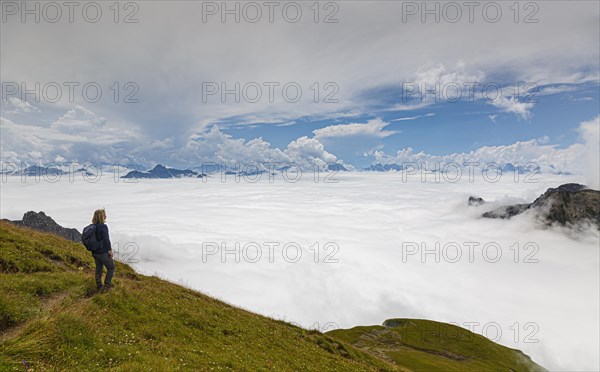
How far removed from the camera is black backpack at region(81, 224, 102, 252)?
18453mm

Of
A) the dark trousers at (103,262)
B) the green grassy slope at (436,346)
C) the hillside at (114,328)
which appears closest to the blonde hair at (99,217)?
the dark trousers at (103,262)

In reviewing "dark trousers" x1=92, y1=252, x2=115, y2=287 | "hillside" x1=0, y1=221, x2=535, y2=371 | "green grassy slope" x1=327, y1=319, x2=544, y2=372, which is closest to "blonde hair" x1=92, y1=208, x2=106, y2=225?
"dark trousers" x1=92, y1=252, x2=115, y2=287

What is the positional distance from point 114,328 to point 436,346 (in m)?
157

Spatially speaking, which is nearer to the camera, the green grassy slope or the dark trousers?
the dark trousers

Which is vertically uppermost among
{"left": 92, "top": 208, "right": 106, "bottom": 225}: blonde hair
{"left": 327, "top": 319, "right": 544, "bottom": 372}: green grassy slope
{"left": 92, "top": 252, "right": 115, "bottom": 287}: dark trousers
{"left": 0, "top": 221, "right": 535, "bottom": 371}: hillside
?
{"left": 92, "top": 208, "right": 106, "bottom": 225}: blonde hair

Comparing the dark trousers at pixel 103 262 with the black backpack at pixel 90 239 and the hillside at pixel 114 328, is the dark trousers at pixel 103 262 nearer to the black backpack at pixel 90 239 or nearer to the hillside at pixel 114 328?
the black backpack at pixel 90 239

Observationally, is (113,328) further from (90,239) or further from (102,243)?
(90,239)

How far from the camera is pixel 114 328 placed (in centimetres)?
1653

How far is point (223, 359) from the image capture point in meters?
18.0

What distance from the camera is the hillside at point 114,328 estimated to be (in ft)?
42.0

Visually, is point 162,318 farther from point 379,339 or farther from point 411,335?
point 411,335

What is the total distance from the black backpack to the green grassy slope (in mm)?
107086

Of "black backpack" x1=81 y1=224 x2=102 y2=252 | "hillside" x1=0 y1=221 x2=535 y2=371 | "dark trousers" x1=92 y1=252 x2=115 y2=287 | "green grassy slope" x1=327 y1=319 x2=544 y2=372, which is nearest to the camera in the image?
"hillside" x1=0 y1=221 x2=535 y2=371

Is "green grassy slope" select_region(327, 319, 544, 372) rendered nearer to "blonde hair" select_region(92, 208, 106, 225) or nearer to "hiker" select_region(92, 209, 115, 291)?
"hiker" select_region(92, 209, 115, 291)
